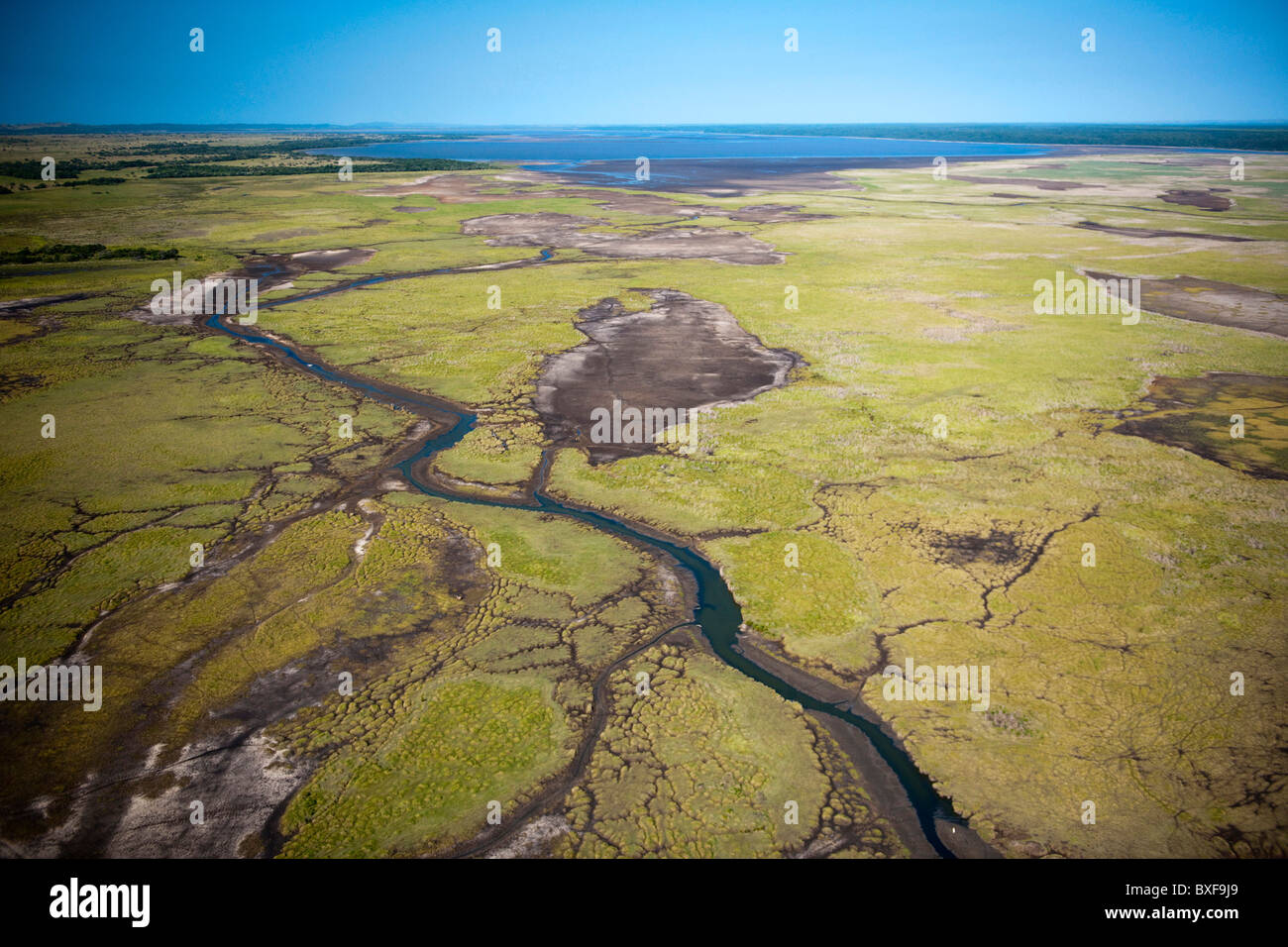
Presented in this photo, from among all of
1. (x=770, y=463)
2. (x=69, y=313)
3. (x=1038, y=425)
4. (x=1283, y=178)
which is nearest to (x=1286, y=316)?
(x=1038, y=425)

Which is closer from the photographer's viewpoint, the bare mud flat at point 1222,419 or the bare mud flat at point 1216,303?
the bare mud flat at point 1222,419

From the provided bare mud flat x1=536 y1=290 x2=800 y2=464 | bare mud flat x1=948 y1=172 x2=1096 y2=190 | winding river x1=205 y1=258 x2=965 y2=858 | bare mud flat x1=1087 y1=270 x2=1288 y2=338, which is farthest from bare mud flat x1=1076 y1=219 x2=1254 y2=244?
winding river x1=205 y1=258 x2=965 y2=858

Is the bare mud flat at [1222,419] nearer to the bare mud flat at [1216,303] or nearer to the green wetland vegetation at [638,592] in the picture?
the green wetland vegetation at [638,592]

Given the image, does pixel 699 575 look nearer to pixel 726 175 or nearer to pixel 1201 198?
pixel 1201 198

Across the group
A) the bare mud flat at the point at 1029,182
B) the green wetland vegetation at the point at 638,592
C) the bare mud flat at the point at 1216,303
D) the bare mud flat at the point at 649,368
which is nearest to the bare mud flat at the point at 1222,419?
the green wetland vegetation at the point at 638,592

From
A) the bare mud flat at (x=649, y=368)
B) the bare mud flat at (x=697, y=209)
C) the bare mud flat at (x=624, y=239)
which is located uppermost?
the bare mud flat at (x=697, y=209)

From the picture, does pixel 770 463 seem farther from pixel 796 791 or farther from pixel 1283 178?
pixel 1283 178
